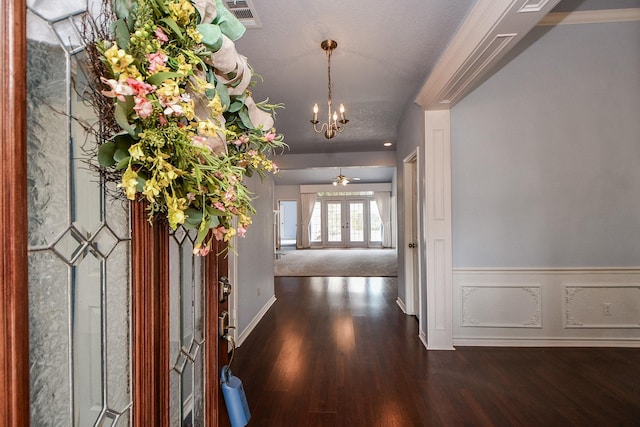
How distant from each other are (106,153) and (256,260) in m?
3.16

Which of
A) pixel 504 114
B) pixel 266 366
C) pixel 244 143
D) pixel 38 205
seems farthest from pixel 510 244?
pixel 38 205

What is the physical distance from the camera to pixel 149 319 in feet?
2.60

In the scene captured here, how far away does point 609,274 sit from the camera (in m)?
2.84

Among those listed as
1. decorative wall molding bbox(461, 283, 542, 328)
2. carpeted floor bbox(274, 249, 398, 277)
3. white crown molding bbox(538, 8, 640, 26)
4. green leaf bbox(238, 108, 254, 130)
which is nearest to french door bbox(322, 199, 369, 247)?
carpeted floor bbox(274, 249, 398, 277)

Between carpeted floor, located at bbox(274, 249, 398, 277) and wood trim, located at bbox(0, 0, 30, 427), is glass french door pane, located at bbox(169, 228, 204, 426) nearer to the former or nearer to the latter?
wood trim, located at bbox(0, 0, 30, 427)

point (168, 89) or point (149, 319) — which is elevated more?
point (168, 89)

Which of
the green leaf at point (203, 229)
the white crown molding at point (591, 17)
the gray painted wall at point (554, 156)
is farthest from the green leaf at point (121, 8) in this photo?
the white crown molding at point (591, 17)

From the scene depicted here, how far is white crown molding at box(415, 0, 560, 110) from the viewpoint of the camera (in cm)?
153

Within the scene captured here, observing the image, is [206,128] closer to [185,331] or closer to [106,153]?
[106,153]

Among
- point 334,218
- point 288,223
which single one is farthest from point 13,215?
point 288,223

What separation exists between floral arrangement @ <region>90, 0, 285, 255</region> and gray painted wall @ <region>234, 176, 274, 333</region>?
208cm

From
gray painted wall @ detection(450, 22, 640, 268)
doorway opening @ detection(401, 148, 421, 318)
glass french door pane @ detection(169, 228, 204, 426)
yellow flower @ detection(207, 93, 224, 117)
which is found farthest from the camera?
doorway opening @ detection(401, 148, 421, 318)

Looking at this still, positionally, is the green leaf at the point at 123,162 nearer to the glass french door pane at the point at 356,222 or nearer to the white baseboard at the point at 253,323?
the white baseboard at the point at 253,323

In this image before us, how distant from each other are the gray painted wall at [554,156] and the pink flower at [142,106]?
2961mm
